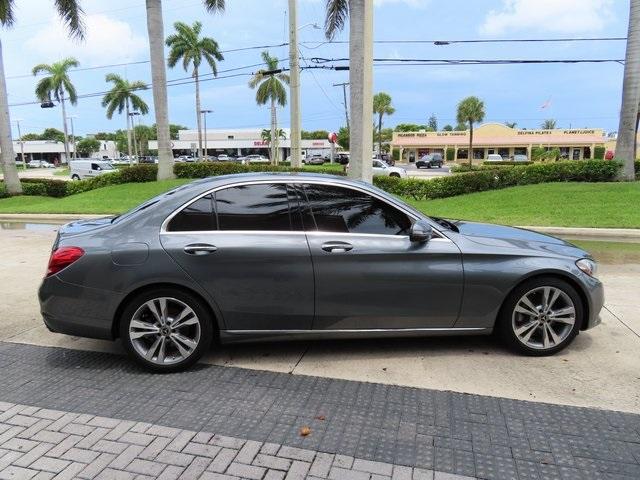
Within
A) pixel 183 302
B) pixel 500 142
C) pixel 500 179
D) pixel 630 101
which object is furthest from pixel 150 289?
pixel 500 142

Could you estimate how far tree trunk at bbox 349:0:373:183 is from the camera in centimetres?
1370

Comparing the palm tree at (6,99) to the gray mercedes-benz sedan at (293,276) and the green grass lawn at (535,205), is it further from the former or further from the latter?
the gray mercedes-benz sedan at (293,276)

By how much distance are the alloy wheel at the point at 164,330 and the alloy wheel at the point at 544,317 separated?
8.52 ft

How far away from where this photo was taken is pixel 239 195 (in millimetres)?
4180

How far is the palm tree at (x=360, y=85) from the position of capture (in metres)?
13.7

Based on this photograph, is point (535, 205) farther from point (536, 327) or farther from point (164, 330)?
point (164, 330)

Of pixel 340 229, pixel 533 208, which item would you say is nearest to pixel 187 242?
pixel 340 229

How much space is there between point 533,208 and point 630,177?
16.0 ft

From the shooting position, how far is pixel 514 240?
436 cm

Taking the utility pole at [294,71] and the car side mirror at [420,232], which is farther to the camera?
the utility pole at [294,71]

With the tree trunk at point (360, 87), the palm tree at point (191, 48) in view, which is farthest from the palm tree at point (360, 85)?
the palm tree at point (191, 48)

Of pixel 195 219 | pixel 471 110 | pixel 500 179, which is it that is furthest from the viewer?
pixel 471 110

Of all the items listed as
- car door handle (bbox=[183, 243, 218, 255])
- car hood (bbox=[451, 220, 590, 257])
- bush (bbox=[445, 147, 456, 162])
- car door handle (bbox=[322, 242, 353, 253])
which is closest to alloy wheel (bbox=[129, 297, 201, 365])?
car door handle (bbox=[183, 243, 218, 255])

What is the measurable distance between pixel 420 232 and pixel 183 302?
191 centimetres
